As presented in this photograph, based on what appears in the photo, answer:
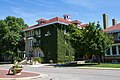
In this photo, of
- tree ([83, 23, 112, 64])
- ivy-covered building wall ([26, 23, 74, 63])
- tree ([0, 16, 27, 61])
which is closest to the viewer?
tree ([83, 23, 112, 64])

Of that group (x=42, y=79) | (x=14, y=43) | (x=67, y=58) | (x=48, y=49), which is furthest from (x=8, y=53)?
(x=42, y=79)

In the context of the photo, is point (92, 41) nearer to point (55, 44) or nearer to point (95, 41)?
point (95, 41)

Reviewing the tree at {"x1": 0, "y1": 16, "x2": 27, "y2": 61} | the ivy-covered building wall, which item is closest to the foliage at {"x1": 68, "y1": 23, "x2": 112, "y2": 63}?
the ivy-covered building wall

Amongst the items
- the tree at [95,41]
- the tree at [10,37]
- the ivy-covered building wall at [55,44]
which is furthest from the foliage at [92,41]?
the tree at [10,37]

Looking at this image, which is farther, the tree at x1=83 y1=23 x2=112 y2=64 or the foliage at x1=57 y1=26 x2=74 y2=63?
the foliage at x1=57 y1=26 x2=74 y2=63

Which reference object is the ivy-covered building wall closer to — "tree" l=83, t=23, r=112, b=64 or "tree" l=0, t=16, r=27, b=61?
"tree" l=0, t=16, r=27, b=61

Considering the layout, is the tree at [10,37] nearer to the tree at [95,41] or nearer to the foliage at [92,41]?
the foliage at [92,41]

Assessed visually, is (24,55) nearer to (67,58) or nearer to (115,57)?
(67,58)

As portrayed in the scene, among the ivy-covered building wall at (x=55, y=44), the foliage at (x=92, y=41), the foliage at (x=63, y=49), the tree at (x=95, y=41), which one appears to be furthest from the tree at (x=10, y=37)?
the tree at (x=95, y=41)

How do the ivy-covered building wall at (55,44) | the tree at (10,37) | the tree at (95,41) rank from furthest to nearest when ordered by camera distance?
the tree at (10,37)
the ivy-covered building wall at (55,44)
the tree at (95,41)

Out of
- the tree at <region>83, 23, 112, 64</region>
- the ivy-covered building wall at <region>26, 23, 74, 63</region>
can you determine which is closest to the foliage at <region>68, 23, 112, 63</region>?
the tree at <region>83, 23, 112, 64</region>

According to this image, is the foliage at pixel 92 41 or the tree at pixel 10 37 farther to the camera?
the tree at pixel 10 37

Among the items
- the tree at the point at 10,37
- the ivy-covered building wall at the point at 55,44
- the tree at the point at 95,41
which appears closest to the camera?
the tree at the point at 95,41

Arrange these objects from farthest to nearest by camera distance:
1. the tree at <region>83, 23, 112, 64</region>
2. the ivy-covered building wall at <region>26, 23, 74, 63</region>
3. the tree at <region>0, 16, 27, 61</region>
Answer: the tree at <region>0, 16, 27, 61</region>
the ivy-covered building wall at <region>26, 23, 74, 63</region>
the tree at <region>83, 23, 112, 64</region>
